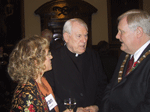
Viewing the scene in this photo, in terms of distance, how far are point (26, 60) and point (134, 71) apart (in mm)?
1012

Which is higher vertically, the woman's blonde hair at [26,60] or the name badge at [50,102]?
the woman's blonde hair at [26,60]

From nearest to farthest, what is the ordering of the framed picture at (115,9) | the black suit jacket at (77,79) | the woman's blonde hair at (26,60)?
the woman's blonde hair at (26,60), the black suit jacket at (77,79), the framed picture at (115,9)

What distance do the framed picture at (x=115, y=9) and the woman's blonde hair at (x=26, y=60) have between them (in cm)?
776

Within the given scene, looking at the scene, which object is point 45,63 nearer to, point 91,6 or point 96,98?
point 96,98

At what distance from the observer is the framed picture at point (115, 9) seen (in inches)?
336

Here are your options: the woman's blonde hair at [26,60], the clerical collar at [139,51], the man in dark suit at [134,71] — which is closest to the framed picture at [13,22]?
the woman's blonde hair at [26,60]

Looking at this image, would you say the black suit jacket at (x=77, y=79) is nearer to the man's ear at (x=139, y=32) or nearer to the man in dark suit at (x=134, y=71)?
the man in dark suit at (x=134, y=71)

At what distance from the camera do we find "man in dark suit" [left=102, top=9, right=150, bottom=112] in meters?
1.30

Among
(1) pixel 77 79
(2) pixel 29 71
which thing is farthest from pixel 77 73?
(2) pixel 29 71

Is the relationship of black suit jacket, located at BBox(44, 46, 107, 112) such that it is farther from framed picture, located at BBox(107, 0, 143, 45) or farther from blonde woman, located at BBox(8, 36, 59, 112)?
framed picture, located at BBox(107, 0, 143, 45)

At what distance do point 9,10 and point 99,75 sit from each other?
6.47 m

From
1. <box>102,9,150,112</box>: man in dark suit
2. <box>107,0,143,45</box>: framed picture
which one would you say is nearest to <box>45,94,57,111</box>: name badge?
<box>102,9,150,112</box>: man in dark suit

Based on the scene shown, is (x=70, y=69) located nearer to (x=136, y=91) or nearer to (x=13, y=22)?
(x=136, y=91)

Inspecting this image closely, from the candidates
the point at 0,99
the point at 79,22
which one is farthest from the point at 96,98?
Result: the point at 0,99
